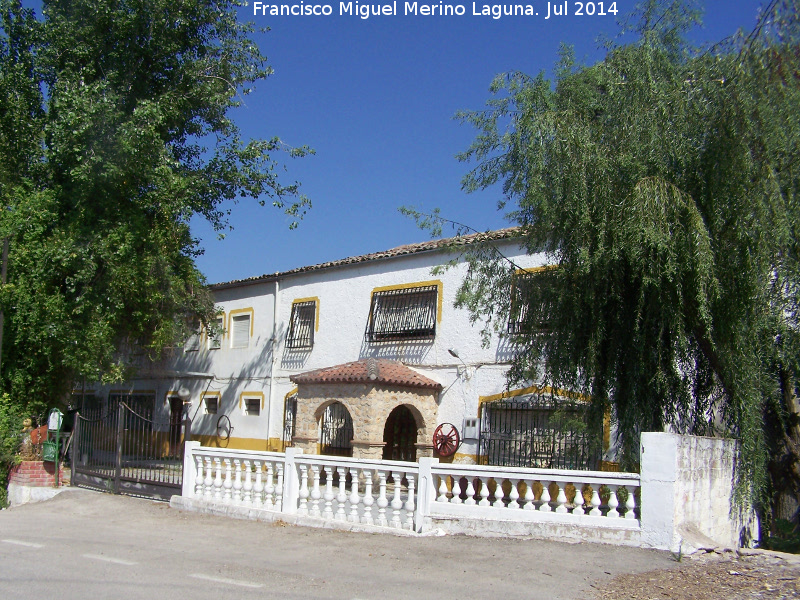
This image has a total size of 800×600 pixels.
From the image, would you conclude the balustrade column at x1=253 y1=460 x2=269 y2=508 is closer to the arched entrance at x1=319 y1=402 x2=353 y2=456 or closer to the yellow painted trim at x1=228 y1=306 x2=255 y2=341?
the arched entrance at x1=319 y1=402 x2=353 y2=456

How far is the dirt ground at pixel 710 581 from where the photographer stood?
6156mm

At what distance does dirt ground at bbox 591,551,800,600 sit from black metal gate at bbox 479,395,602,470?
192 inches

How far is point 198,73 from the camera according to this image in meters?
15.5

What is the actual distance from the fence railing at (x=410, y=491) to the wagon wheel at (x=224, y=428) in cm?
1008

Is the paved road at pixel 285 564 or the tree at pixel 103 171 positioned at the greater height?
the tree at pixel 103 171

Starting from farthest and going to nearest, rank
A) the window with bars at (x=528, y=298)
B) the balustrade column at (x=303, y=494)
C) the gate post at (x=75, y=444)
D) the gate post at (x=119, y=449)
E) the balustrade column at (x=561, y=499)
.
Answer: the gate post at (x=75, y=444) → the gate post at (x=119, y=449) → the window with bars at (x=528, y=298) → the balustrade column at (x=303, y=494) → the balustrade column at (x=561, y=499)

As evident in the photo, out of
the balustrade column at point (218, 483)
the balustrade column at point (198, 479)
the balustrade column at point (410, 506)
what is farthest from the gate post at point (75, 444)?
the balustrade column at point (410, 506)

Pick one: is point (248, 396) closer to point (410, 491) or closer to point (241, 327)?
point (241, 327)

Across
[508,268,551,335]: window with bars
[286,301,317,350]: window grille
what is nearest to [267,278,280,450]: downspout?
[286,301,317,350]: window grille

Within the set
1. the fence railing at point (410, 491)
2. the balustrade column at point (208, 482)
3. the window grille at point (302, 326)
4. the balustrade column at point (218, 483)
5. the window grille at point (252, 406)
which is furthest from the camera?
the window grille at point (252, 406)

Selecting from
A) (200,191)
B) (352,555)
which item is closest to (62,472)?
(200,191)

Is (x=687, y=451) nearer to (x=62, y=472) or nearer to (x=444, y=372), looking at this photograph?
(x=444, y=372)

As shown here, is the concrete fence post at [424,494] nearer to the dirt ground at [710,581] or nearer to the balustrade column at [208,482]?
the dirt ground at [710,581]

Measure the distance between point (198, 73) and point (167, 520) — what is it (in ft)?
31.2
